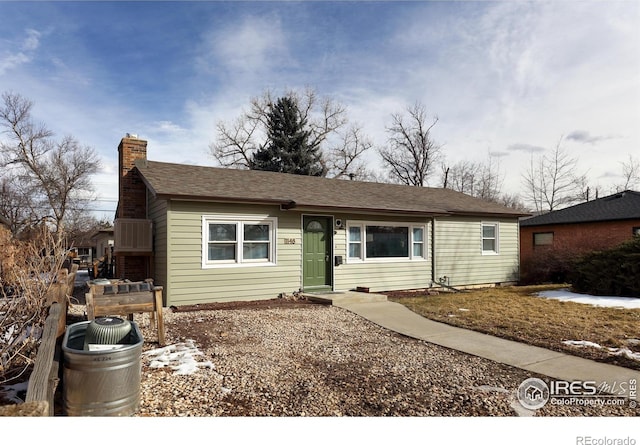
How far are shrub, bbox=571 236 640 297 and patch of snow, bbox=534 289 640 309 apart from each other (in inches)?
17.7

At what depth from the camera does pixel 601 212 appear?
58.8 feet

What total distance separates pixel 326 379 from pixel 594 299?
928 cm

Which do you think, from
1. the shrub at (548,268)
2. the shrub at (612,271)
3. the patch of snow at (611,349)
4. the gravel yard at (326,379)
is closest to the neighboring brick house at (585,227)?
the shrub at (548,268)

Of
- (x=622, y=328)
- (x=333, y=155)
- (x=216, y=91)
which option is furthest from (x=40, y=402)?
(x=333, y=155)

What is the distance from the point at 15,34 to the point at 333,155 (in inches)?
1067

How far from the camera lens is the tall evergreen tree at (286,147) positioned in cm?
2803

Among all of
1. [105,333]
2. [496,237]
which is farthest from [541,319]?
[496,237]

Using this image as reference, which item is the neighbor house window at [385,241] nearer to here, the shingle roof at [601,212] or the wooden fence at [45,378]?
the wooden fence at [45,378]

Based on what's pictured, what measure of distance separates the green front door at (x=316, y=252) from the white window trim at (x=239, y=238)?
0.92 m

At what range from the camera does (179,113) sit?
43.6 ft

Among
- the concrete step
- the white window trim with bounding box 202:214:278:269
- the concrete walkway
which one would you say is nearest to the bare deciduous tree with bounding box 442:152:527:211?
the concrete step

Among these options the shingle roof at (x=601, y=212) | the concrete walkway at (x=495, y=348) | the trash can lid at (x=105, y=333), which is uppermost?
the shingle roof at (x=601, y=212)

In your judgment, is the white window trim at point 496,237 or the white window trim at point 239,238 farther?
the white window trim at point 496,237

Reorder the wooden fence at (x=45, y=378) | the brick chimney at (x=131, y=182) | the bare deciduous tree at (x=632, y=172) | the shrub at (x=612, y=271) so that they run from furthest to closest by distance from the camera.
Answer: the bare deciduous tree at (x=632, y=172), the brick chimney at (x=131, y=182), the shrub at (x=612, y=271), the wooden fence at (x=45, y=378)
